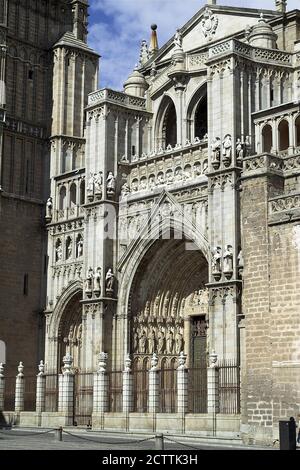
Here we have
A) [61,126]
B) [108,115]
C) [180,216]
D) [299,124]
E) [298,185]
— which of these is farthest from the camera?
[61,126]

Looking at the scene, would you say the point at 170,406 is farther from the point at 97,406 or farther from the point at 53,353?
the point at 53,353

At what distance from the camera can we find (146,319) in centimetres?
3497

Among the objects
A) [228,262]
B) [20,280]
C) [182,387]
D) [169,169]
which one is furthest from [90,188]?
[182,387]

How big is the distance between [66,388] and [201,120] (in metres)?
12.8

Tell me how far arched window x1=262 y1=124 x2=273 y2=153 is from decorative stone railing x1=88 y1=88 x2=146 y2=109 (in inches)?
315

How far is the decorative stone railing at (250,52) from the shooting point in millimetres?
31625

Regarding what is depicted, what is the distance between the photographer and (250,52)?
1280 inches

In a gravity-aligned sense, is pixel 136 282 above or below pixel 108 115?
below

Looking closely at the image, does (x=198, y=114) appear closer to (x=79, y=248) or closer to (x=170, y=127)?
(x=170, y=127)

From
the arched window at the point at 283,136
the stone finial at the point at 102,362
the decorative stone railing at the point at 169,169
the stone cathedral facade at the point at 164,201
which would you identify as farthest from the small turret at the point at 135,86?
the stone finial at the point at 102,362

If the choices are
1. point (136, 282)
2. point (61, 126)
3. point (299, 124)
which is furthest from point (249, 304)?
point (61, 126)

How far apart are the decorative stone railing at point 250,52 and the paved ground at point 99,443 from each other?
14.2 metres

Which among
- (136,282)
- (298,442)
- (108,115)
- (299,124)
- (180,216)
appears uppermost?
(108,115)

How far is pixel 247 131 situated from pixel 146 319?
8821mm
